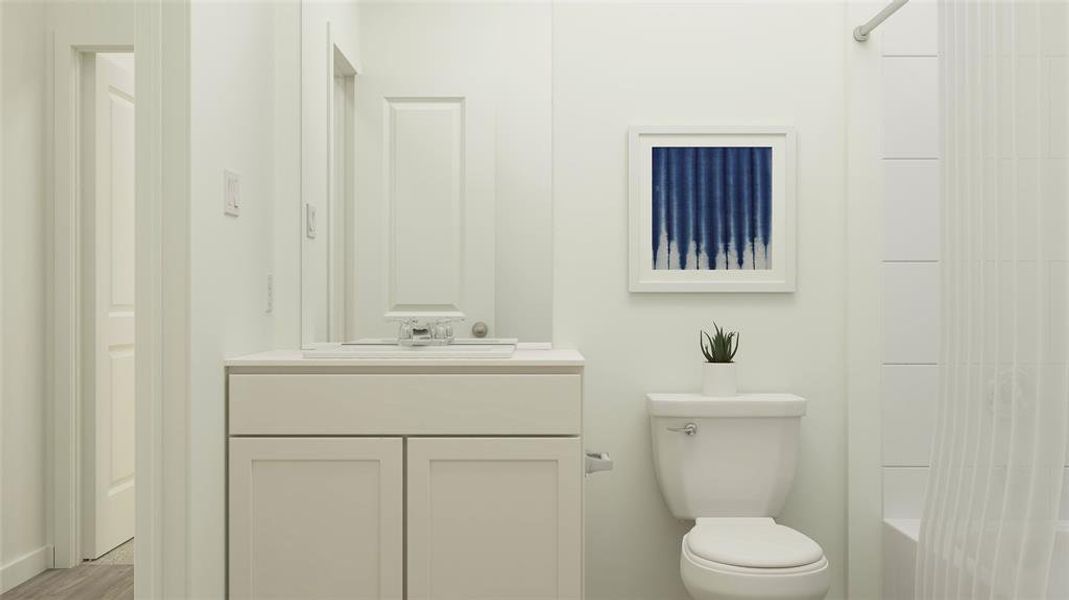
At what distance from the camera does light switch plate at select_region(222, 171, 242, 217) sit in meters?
1.86

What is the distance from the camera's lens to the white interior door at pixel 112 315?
2861mm

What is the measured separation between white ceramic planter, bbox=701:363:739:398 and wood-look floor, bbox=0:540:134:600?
6.20 feet

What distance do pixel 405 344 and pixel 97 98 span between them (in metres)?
1.64

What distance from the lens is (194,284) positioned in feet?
5.56

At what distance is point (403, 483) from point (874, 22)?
1763mm

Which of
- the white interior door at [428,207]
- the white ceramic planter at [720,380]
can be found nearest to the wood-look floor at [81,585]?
the white interior door at [428,207]

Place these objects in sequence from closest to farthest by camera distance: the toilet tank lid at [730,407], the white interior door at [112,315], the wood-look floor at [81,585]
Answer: the toilet tank lid at [730,407]
the wood-look floor at [81,585]
the white interior door at [112,315]

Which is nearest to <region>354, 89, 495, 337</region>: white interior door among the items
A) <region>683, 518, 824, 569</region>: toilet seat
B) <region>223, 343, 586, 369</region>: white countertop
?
<region>223, 343, 586, 369</region>: white countertop

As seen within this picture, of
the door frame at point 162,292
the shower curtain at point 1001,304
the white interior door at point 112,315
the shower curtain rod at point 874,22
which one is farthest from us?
the white interior door at point 112,315

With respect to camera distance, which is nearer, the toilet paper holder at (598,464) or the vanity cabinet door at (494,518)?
the vanity cabinet door at (494,518)

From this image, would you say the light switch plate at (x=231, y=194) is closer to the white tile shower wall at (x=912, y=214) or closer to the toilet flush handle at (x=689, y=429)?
the toilet flush handle at (x=689, y=429)

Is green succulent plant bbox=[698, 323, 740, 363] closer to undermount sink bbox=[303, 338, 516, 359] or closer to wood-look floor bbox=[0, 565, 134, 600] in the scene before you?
undermount sink bbox=[303, 338, 516, 359]

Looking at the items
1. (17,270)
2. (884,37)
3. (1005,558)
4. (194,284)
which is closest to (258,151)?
(194,284)

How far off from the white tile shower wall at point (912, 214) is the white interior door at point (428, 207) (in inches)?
44.9
